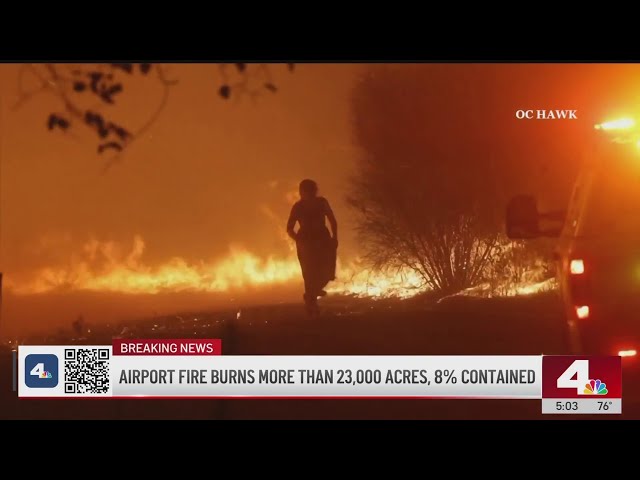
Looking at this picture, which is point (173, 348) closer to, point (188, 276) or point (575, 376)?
point (188, 276)

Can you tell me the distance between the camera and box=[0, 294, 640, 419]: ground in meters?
4.76

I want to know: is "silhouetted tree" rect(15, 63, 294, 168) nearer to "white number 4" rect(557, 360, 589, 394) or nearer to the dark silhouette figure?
the dark silhouette figure

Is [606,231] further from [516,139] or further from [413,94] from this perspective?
[413,94]

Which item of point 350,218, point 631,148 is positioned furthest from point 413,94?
point 631,148

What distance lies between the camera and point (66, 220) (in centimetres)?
480

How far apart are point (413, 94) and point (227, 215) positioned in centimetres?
124

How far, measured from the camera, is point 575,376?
473 cm

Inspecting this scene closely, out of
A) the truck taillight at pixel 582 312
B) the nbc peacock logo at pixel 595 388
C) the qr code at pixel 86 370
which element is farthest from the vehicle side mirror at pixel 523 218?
the qr code at pixel 86 370

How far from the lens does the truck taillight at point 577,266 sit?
15.0ft

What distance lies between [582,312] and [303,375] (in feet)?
5.06

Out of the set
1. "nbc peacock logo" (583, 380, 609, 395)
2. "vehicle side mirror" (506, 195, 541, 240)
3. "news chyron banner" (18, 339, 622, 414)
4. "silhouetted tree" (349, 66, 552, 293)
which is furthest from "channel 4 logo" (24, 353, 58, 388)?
"nbc peacock logo" (583, 380, 609, 395)

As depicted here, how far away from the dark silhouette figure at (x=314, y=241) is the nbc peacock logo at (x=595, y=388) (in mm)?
1521

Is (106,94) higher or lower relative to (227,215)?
higher
